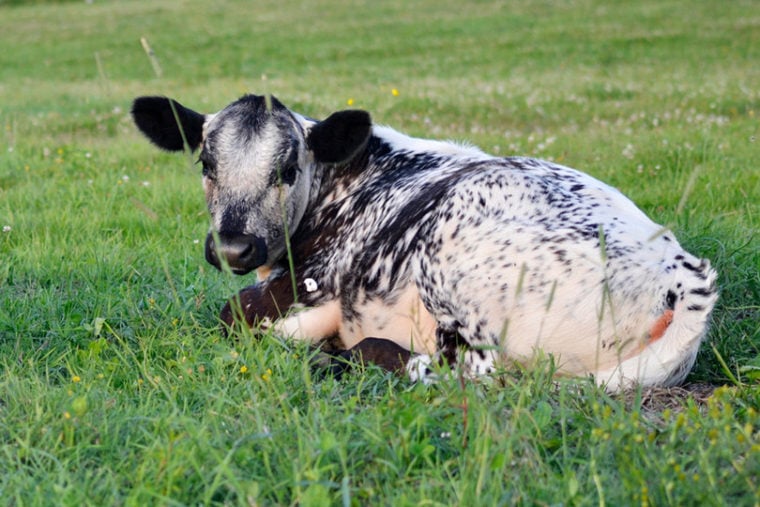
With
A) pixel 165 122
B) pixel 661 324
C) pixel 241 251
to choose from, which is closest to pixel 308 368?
pixel 241 251

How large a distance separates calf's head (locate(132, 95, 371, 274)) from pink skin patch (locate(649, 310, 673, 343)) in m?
2.31

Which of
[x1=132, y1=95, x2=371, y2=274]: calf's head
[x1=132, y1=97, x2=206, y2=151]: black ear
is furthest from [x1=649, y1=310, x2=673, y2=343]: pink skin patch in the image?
[x1=132, y1=97, x2=206, y2=151]: black ear

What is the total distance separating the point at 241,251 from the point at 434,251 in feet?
3.87

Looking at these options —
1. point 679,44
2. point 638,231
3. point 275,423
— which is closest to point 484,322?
point 638,231

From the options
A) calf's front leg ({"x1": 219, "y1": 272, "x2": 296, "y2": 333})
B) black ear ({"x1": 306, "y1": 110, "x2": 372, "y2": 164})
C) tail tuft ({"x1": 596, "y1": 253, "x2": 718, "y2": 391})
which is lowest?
calf's front leg ({"x1": 219, "y1": 272, "x2": 296, "y2": 333})

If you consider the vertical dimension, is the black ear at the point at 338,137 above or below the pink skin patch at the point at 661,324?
above

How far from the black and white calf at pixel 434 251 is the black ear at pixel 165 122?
11mm

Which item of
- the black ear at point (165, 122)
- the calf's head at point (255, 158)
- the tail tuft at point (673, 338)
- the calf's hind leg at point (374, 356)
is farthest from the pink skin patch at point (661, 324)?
the black ear at point (165, 122)

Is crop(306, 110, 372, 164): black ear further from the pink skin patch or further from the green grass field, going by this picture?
the pink skin patch

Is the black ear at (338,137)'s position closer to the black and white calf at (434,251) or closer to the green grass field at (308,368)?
the black and white calf at (434,251)

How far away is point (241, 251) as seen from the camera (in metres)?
5.68

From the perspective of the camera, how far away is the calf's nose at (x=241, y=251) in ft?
18.7

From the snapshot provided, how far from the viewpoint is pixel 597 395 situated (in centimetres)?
446

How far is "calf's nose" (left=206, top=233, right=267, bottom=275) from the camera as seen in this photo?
18.7 feet
